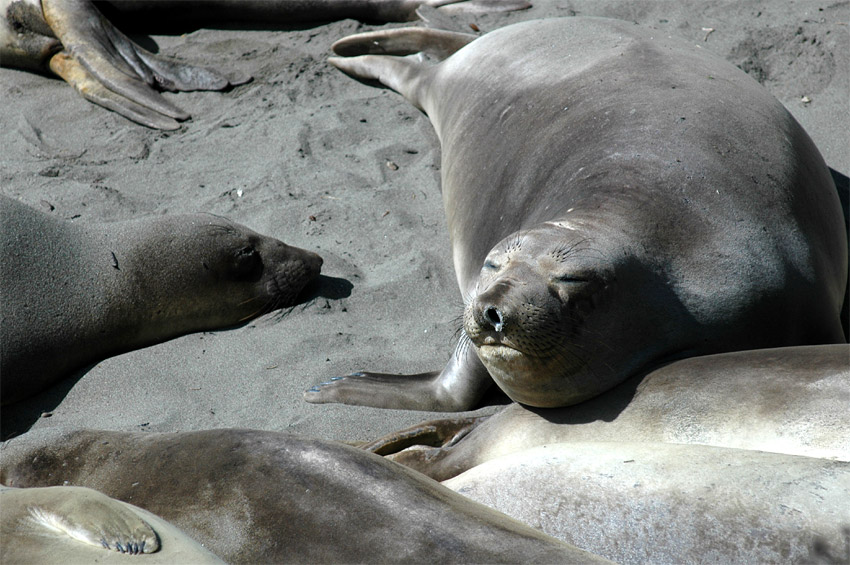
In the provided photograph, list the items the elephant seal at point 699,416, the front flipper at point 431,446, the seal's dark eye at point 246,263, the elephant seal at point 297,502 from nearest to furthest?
the elephant seal at point 297,502 → the elephant seal at point 699,416 → the front flipper at point 431,446 → the seal's dark eye at point 246,263

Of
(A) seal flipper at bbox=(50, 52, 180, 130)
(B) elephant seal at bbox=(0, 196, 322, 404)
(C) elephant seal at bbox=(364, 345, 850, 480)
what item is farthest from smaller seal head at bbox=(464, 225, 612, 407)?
(A) seal flipper at bbox=(50, 52, 180, 130)

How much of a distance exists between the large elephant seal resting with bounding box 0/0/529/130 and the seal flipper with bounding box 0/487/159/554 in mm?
4115

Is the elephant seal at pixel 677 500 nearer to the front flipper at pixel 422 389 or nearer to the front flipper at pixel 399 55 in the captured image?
the front flipper at pixel 422 389

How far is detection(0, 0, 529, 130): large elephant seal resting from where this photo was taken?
5887mm

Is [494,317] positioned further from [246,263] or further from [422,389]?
[246,263]

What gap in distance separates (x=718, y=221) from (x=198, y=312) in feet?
8.33

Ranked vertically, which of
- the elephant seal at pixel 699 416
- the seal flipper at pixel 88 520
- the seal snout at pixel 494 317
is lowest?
the elephant seal at pixel 699 416

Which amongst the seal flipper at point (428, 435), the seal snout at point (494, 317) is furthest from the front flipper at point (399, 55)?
the seal snout at point (494, 317)

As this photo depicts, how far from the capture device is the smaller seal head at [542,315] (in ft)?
8.96

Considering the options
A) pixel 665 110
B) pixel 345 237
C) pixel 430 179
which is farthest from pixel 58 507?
pixel 430 179

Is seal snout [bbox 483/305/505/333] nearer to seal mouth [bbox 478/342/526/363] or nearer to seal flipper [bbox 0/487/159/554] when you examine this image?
seal mouth [bbox 478/342/526/363]

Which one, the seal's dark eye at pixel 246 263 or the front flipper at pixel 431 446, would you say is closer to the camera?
the front flipper at pixel 431 446

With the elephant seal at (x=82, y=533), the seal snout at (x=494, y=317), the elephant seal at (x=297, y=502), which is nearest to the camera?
the elephant seal at (x=82, y=533)

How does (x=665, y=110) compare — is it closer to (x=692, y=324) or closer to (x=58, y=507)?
(x=692, y=324)
